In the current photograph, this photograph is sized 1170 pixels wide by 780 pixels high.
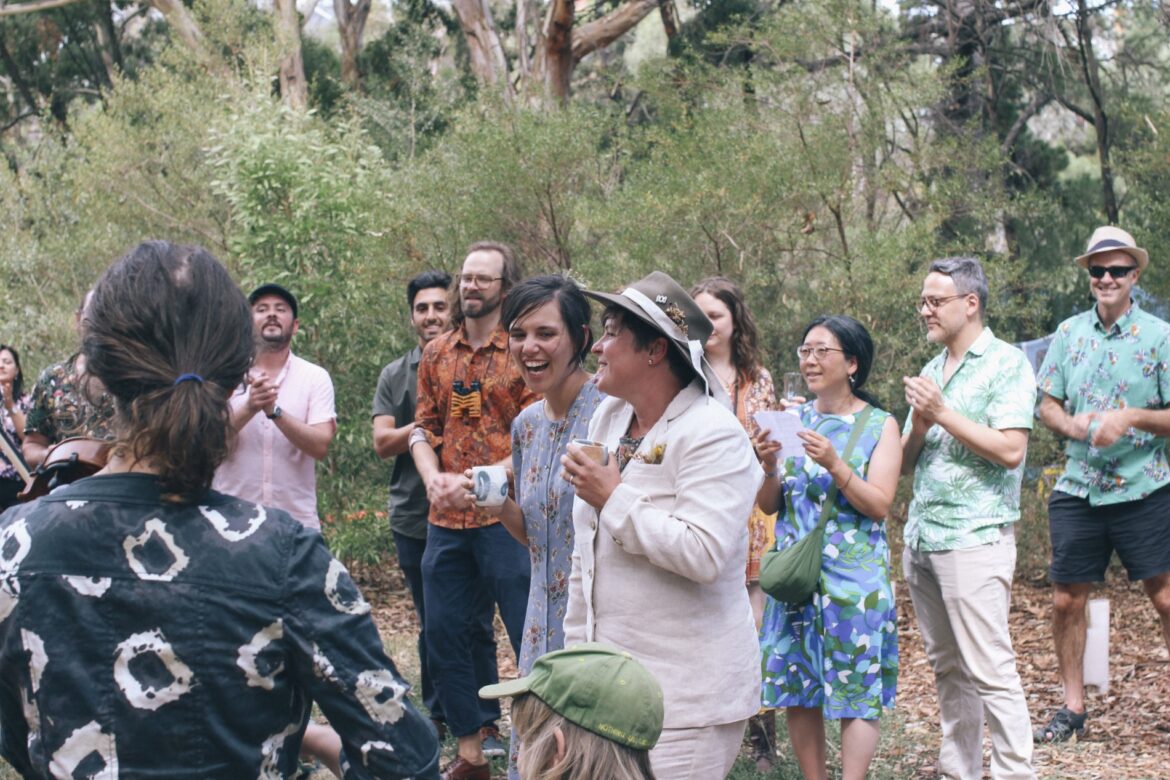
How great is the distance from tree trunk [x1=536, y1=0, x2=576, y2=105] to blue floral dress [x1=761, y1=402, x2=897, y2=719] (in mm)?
10562

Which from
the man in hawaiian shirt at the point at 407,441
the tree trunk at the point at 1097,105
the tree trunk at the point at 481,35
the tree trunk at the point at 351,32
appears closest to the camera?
the man in hawaiian shirt at the point at 407,441

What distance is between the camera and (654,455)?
11.3 ft

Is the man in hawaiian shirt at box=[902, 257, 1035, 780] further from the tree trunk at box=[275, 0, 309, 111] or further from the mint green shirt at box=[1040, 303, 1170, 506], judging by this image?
the tree trunk at box=[275, 0, 309, 111]

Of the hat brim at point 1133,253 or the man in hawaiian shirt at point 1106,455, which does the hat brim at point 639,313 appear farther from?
the hat brim at point 1133,253

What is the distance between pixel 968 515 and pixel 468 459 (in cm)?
205

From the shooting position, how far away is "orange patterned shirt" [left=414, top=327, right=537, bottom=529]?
525cm

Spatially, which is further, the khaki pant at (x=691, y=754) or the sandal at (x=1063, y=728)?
the sandal at (x=1063, y=728)

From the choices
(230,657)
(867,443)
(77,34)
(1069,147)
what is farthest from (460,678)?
(77,34)

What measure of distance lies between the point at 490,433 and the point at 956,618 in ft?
6.69

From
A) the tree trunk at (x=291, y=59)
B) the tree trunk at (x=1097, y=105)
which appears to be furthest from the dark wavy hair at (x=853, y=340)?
the tree trunk at (x=291, y=59)

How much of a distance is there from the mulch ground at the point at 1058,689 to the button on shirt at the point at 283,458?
114 inches

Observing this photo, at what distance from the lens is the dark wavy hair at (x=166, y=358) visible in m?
2.05

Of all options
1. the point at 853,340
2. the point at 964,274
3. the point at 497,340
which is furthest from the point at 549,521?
the point at 964,274

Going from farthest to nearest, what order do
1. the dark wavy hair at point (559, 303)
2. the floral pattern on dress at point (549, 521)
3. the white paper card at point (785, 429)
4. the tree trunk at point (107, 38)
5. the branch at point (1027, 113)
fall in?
1. the tree trunk at point (107, 38)
2. the branch at point (1027, 113)
3. the white paper card at point (785, 429)
4. the dark wavy hair at point (559, 303)
5. the floral pattern on dress at point (549, 521)
